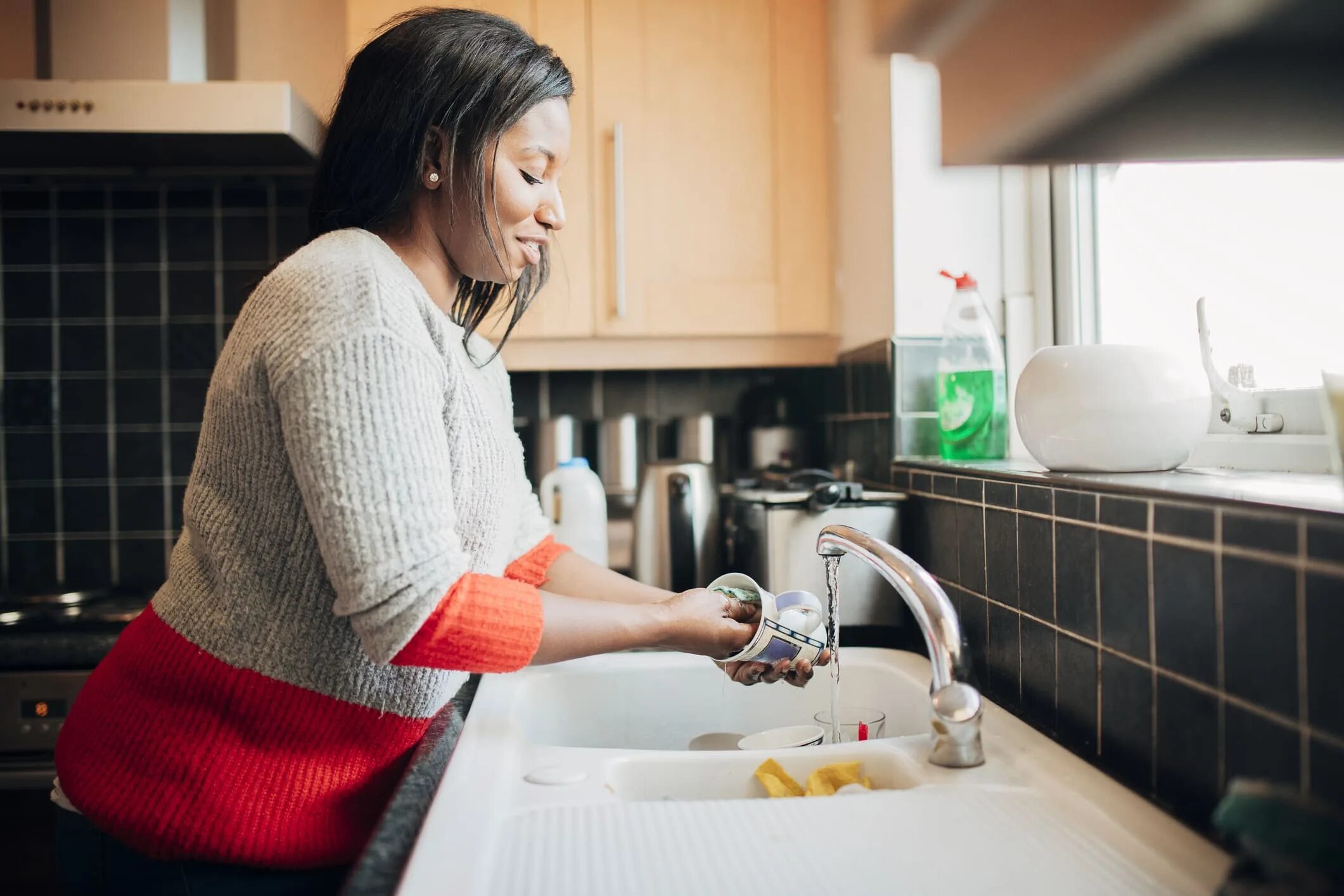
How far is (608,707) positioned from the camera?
47.8 inches

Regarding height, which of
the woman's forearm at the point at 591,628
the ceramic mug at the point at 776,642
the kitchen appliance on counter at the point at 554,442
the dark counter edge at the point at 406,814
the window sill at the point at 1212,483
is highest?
the kitchen appliance on counter at the point at 554,442

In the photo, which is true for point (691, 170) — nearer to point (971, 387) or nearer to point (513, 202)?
point (971, 387)

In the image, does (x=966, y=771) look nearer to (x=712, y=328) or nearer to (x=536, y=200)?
(x=536, y=200)

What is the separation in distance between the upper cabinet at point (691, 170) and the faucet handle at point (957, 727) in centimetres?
118

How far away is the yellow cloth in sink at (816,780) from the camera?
839mm

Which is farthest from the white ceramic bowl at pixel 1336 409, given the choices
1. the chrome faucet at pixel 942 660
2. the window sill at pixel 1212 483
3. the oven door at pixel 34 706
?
the oven door at pixel 34 706

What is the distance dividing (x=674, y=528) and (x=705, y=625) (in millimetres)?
837

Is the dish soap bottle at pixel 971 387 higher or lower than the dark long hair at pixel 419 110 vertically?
lower

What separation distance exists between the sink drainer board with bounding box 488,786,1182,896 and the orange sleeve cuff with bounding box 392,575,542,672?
0.40 ft

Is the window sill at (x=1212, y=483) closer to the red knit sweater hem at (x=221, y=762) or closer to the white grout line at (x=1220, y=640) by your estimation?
the white grout line at (x=1220, y=640)

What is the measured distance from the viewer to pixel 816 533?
1.38 m

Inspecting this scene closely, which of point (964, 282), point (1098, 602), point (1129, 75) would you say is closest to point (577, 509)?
point (964, 282)

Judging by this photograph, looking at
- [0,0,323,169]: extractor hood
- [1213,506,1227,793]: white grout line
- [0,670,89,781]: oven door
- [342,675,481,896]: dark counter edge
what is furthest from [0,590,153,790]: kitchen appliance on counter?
[1213,506,1227,793]: white grout line

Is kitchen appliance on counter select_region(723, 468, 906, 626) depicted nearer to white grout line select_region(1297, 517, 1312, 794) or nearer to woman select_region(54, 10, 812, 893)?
woman select_region(54, 10, 812, 893)
